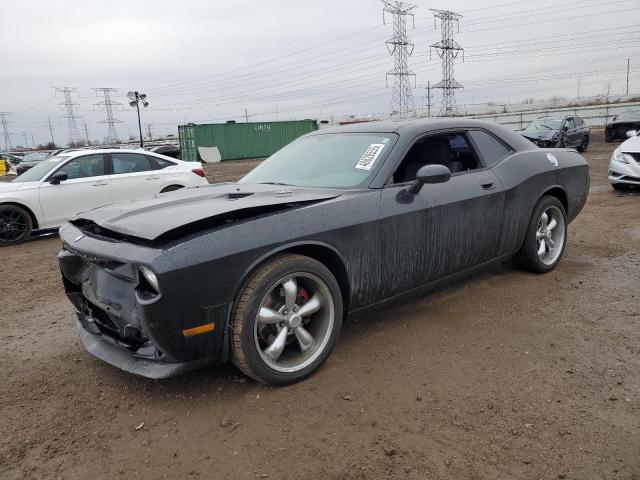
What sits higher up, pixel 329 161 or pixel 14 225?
pixel 329 161

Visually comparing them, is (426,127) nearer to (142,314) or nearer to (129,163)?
(142,314)

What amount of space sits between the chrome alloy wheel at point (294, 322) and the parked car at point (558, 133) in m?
17.3

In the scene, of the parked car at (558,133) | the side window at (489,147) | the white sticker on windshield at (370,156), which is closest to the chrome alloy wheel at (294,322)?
the white sticker on windshield at (370,156)

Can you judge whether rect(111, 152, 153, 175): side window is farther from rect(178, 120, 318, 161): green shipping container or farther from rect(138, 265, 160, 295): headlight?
rect(178, 120, 318, 161): green shipping container

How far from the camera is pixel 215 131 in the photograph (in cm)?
3359

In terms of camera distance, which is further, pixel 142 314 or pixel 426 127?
pixel 426 127

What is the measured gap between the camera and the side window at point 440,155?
360cm

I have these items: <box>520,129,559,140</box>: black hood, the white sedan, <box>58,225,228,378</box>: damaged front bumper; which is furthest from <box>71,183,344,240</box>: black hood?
<box>520,129,559,140</box>: black hood

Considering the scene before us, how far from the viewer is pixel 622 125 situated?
Answer: 2316cm

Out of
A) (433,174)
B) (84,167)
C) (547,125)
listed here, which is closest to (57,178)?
(84,167)

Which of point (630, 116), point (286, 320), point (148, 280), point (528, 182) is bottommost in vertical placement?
point (286, 320)

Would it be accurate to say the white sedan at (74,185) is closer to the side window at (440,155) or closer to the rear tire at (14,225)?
the rear tire at (14,225)

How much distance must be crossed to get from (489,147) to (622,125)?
23.1 metres

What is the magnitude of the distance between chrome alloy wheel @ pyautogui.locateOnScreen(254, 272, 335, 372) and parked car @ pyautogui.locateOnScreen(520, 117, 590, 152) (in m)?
Answer: 17.3
